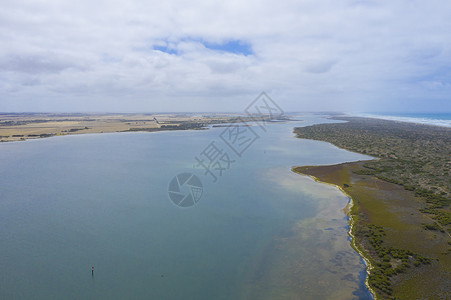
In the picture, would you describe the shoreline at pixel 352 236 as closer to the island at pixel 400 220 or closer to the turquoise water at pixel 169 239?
the island at pixel 400 220

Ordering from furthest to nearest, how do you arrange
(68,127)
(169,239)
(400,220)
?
1. (68,127)
2. (400,220)
3. (169,239)

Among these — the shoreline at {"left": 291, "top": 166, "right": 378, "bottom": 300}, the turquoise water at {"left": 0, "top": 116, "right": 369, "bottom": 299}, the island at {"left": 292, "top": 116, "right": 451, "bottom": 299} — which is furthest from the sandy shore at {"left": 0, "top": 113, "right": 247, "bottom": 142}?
the shoreline at {"left": 291, "top": 166, "right": 378, "bottom": 300}

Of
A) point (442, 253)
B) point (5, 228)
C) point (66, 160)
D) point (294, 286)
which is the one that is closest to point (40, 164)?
point (66, 160)

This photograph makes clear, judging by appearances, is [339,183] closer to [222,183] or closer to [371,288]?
[222,183]

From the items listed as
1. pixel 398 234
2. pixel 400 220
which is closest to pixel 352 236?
pixel 398 234

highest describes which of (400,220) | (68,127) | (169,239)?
→ (68,127)

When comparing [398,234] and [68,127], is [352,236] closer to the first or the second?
[398,234]

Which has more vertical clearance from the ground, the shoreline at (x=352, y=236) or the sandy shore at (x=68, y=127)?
the sandy shore at (x=68, y=127)

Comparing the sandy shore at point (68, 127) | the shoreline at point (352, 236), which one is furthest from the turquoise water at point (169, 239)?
the sandy shore at point (68, 127)
